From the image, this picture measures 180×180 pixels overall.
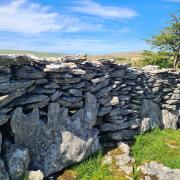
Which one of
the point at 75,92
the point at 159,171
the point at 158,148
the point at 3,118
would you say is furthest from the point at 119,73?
the point at 3,118

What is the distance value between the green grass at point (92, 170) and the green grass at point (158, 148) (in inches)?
78.8

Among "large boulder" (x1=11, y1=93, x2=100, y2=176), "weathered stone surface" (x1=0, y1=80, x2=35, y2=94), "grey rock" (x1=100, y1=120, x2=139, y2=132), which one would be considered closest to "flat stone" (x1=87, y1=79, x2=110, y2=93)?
"large boulder" (x1=11, y1=93, x2=100, y2=176)

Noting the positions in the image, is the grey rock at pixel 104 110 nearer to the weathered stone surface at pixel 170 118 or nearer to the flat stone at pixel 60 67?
the flat stone at pixel 60 67

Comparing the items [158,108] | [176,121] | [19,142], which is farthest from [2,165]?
[176,121]

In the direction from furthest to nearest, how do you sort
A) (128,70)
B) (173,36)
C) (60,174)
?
(173,36) < (128,70) < (60,174)

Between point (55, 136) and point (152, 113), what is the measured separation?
8581 millimetres

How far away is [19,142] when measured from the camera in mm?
13812

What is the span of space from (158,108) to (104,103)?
592cm

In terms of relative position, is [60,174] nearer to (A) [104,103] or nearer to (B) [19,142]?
(B) [19,142]

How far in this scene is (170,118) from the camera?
75.5 feet

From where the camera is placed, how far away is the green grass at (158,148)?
56.3ft

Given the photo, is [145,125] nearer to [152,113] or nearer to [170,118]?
[152,113]

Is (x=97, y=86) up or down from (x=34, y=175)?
up

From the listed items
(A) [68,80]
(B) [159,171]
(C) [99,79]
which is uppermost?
(A) [68,80]
